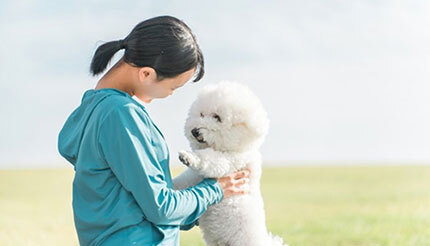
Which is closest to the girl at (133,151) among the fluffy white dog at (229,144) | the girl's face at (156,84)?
the girl's face at (156,84)

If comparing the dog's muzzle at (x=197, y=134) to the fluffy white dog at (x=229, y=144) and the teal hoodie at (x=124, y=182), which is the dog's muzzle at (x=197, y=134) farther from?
the teal hoodie at (x=124, y=182)

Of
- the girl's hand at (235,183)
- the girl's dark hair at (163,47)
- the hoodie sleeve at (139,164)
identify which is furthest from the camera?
the girl's hand at (235,183)

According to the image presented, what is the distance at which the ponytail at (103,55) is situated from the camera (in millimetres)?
1798

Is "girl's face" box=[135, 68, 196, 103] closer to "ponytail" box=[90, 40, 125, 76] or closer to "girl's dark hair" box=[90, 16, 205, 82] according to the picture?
"girl's dark hair" box=[90, 16, 205, 82]

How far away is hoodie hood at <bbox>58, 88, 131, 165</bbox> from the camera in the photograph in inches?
66.0

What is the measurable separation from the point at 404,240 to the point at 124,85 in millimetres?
3571

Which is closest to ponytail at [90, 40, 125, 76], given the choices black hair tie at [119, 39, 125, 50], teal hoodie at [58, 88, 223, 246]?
black hair tie at [119, 39, 125, 50]

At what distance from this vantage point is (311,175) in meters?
7.22

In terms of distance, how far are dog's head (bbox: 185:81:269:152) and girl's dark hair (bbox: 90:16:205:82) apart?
0.25m

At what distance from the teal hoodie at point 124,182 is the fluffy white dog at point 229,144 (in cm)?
24

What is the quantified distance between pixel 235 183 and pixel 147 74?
486 mm

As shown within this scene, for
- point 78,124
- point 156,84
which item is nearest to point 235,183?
point 156,84

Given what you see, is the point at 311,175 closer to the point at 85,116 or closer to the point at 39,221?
the point at 39,221

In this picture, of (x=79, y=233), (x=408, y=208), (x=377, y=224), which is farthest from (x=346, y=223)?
(x=79, y=233)
